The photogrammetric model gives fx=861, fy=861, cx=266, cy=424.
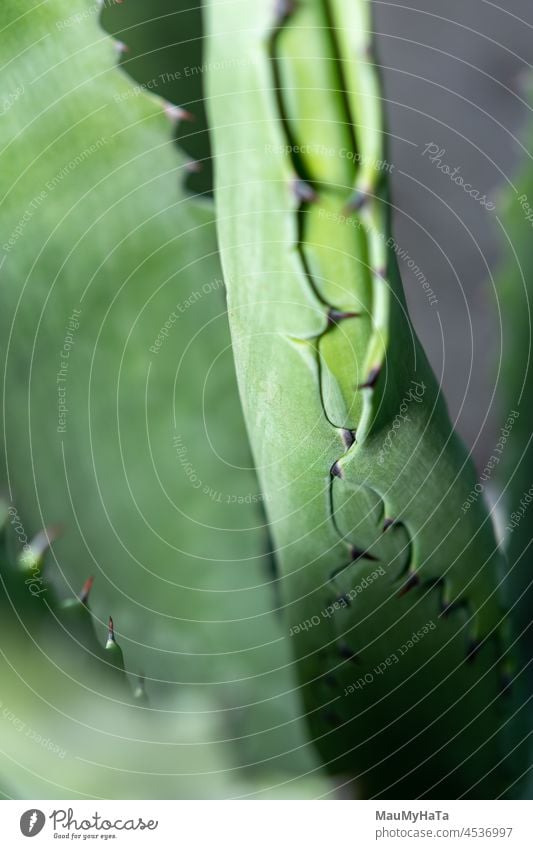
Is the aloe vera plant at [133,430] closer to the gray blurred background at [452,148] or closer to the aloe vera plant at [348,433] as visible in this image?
the aloe vera plant at [348,433]

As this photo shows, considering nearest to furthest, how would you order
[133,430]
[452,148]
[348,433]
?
[348,433]
[133,430]
[452,148]

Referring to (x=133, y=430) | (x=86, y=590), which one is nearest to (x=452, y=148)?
Result: (x=133, y=430)

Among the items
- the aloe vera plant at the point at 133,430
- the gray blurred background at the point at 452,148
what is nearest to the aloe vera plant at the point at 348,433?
the aloe vera plant at the point at 133,430

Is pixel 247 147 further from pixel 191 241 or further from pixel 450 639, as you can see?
pixel 450 639

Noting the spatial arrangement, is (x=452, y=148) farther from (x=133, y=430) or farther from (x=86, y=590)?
(x=86, y=590)

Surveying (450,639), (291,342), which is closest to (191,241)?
(291,342)
